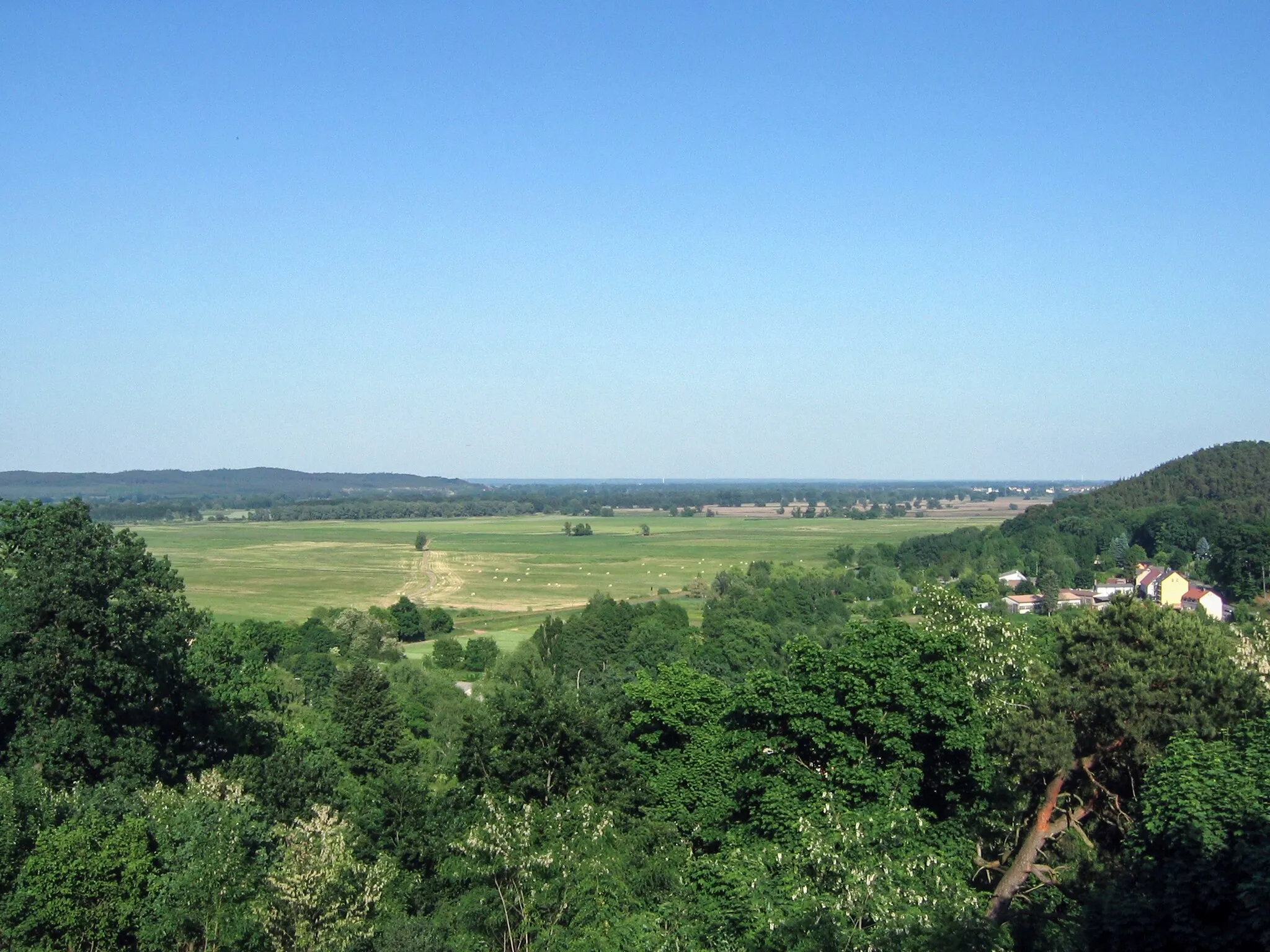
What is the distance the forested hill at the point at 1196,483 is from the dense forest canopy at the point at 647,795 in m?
113

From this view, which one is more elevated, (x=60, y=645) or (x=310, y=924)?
(x=60, y=645)

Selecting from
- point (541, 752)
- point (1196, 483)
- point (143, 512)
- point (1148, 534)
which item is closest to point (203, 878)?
point (541, 752)

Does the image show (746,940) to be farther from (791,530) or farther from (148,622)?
(791,530)

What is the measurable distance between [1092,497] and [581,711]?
134 meters

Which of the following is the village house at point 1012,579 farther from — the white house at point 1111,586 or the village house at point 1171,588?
the village house at point 1171,588

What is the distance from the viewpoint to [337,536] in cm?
14988

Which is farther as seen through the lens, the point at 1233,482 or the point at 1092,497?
the point at 1092,497

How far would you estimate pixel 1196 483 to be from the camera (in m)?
137

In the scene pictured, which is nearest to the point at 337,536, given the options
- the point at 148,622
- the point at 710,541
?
the point at 710,541

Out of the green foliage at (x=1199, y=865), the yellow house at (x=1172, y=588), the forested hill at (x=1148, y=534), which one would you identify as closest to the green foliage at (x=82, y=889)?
the green foliage at (x=1199, y=865)

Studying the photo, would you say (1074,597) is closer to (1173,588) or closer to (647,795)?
(1173,588)

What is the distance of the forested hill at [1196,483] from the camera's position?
129m

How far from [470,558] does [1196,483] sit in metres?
94.9

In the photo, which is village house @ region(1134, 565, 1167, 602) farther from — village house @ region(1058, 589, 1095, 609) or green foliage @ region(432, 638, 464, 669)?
green foliage @ region(432, 638, 464, 669)
